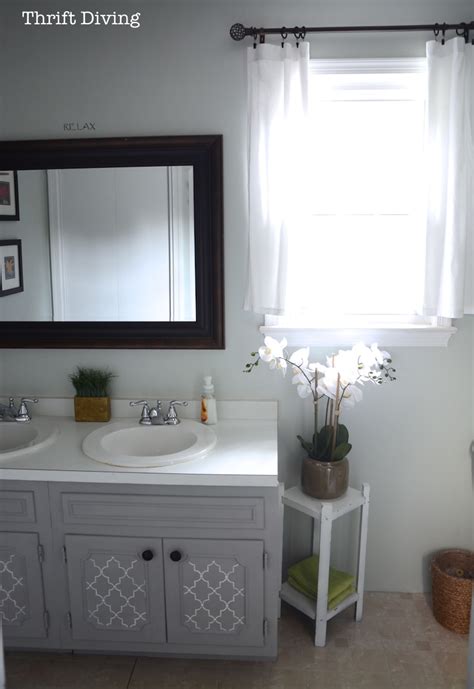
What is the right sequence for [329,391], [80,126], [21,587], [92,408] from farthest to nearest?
1. [92,408]
2. [80,126]
3. [329,391]
4. [21,587]

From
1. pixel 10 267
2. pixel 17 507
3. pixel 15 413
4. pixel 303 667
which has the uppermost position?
pixel 10 267

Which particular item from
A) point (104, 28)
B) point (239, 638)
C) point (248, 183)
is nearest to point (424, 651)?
point (239, 638)

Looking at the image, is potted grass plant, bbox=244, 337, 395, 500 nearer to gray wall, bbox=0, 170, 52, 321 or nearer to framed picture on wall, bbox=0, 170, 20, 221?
gray wall, bbox=0, 170, 52, 321

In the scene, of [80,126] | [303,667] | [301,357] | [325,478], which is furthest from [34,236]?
[303,667]

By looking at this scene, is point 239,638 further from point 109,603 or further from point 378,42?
point 378,42

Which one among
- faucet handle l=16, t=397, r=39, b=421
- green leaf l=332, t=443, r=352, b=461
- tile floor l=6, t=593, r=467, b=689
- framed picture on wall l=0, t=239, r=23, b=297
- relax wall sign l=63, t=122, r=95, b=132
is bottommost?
tile floor l=6, t=593, r=467, b=689

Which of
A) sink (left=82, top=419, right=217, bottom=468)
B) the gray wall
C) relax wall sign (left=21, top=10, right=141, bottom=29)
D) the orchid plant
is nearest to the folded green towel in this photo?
the orchid plant

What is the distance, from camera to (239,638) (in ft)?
7.39

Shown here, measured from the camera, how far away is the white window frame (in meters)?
2.52

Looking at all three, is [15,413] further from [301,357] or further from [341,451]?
[341,451]

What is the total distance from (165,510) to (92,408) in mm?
621

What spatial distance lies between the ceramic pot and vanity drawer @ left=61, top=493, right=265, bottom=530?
13.5 inches

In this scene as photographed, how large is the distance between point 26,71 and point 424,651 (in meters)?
2.65

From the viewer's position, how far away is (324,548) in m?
2.35
